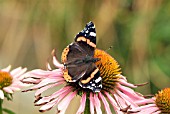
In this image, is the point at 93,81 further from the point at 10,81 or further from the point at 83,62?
the point at 10,81

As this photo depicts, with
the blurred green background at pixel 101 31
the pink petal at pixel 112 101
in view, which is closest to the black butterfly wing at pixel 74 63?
the pink petal at pixel 112 101

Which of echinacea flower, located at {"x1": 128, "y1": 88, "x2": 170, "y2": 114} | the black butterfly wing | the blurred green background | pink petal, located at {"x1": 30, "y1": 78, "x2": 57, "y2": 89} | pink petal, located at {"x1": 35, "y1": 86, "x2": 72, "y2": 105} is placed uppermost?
the blurred green background

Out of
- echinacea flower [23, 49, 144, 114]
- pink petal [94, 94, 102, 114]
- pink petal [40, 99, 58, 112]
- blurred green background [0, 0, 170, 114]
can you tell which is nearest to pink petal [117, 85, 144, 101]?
echinacea flower [23, 49, 144, 114]

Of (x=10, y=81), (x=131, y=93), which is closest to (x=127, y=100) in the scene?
(x=131, y=93)

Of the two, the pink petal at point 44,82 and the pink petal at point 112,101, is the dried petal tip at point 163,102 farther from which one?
the pink petal at point 44,82

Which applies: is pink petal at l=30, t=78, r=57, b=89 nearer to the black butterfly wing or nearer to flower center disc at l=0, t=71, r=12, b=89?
the black butterfly wing
